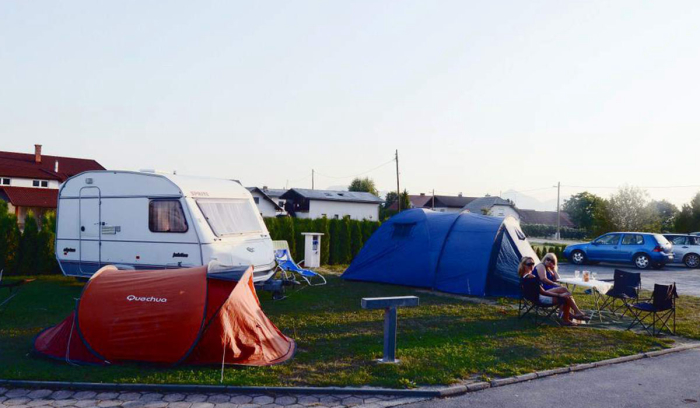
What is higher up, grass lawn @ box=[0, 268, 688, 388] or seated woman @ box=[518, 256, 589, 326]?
seated woman @ box=[518, 256, 589, 326]

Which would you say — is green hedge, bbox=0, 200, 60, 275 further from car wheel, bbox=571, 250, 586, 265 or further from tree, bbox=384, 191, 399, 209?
tree, bbox=384, 191, 399, 209

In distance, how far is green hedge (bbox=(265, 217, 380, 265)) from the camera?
59.0 feet

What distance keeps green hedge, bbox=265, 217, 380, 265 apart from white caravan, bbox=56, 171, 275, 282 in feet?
21.4

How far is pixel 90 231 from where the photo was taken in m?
10.8

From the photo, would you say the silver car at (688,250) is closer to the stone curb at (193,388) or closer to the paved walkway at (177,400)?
the stone curb at (193,388)

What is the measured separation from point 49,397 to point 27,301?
18.6 feet

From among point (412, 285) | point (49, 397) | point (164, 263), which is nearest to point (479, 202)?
point (412, 285)

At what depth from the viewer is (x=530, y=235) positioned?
5969 cm

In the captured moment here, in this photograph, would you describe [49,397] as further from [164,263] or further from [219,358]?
[164,263]

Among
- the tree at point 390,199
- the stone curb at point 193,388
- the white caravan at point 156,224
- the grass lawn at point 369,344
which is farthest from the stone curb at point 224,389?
the tree at point 390,199

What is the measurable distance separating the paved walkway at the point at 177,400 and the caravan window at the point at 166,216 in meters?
4.86

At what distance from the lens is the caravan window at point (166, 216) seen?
32.4 ft

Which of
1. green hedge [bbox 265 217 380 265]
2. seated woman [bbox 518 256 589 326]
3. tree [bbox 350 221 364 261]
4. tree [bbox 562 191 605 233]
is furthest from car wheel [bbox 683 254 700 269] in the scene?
tree [bbox 562 191 605 233]

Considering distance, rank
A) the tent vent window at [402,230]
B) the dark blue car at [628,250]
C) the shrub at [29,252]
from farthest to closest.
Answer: the dark blue car at [628,250]
the shrub at [29,252]
the tent vent window at [402,230]
